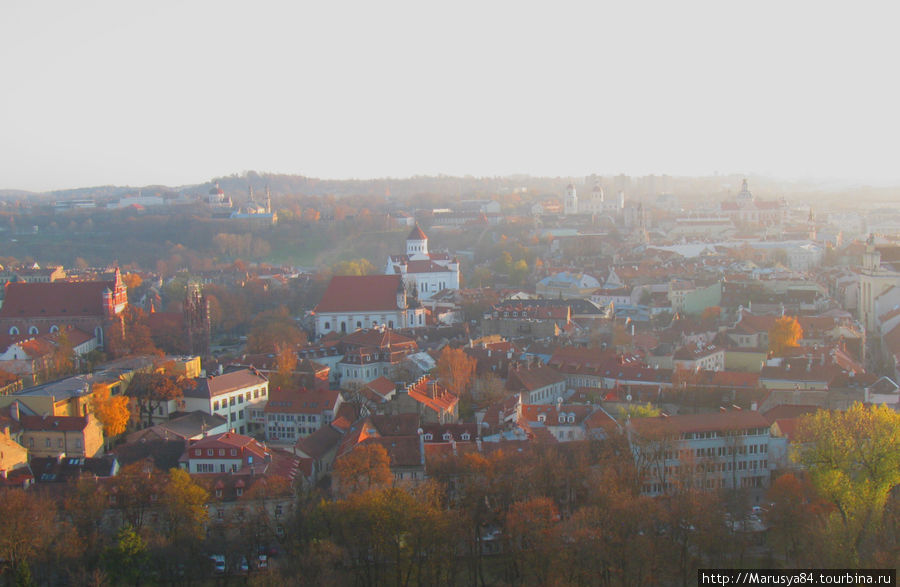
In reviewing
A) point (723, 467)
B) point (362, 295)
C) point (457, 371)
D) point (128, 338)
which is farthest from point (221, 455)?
point (362, 295)

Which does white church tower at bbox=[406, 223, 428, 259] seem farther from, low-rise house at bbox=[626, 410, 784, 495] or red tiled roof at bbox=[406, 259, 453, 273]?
low-rise house at bbox=[626, 410, 784, 495]

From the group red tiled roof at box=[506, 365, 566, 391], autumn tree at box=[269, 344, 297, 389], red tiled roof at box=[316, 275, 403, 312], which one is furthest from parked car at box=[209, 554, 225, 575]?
red tiled roof at box=[316, 275, 403, 312]

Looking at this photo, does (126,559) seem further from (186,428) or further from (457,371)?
(457,371)

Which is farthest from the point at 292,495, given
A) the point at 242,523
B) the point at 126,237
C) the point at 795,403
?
the point at 126,237

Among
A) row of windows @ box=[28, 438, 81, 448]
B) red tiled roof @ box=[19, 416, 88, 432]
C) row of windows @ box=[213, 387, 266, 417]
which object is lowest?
row of windows @ box=[28, 438, 81, 448]

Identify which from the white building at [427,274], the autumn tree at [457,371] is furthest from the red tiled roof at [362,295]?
the autumn tree at [457,371]

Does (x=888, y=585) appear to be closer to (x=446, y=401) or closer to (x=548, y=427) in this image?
(x=548, y=427)

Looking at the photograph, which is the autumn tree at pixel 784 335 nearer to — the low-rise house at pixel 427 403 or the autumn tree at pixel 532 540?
the low-rise house at pixel 427 403
